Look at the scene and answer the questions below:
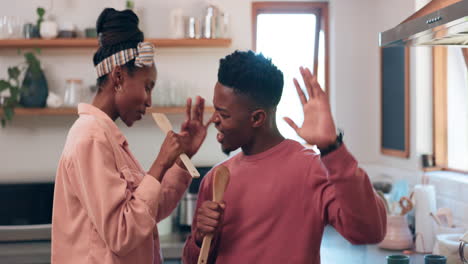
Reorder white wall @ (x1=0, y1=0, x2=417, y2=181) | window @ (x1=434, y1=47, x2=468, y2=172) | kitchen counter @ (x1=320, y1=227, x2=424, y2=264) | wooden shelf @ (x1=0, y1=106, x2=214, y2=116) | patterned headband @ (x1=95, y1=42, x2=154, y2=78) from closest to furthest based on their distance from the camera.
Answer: patterned headband @ (x1=95, y1=42, x2=154, y2=78)
kitchen counter @ (x1=320, y1=227, x2=424, y2=264)
window @ (x1=434, y1=47, x2=468, y2=172)
wooden shelf @ (x1=0, y1=106, x2=214, y2=116)
white wall @ (x1=0, y1=0, x2=417, y2=181)

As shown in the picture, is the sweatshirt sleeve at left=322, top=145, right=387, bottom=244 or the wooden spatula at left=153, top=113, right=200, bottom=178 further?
the wooden spatula at left=153, top=113, right=200, bottom=178

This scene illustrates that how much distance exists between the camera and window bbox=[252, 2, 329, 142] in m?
4.11

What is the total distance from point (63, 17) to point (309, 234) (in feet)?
9.86

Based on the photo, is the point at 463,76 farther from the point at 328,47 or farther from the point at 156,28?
the point at 156,28

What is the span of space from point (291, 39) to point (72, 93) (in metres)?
1.61

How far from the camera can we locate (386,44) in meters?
2.26

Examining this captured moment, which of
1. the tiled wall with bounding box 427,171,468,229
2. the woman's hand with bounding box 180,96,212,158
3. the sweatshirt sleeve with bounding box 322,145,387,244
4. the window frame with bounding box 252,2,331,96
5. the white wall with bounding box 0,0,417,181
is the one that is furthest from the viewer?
the window frame with bounding box 252,2,331,96

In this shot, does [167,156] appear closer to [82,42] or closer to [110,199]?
[110,199]

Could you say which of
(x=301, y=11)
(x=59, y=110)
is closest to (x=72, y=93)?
(x=59, y=110)

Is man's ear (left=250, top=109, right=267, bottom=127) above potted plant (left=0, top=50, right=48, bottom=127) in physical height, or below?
below

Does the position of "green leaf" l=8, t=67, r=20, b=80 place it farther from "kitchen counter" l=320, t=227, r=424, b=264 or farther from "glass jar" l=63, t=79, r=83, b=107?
"kitchen counter" l=320, t=227, r=424, b=264

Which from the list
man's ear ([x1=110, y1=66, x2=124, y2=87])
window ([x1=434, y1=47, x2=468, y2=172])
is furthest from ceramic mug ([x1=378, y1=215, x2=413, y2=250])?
man's ear ([x1=110, y1=66, x2=124, y2=87])

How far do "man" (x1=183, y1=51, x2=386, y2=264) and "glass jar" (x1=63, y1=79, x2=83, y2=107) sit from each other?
2375 mm

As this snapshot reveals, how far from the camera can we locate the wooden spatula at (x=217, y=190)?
53.5 inches
